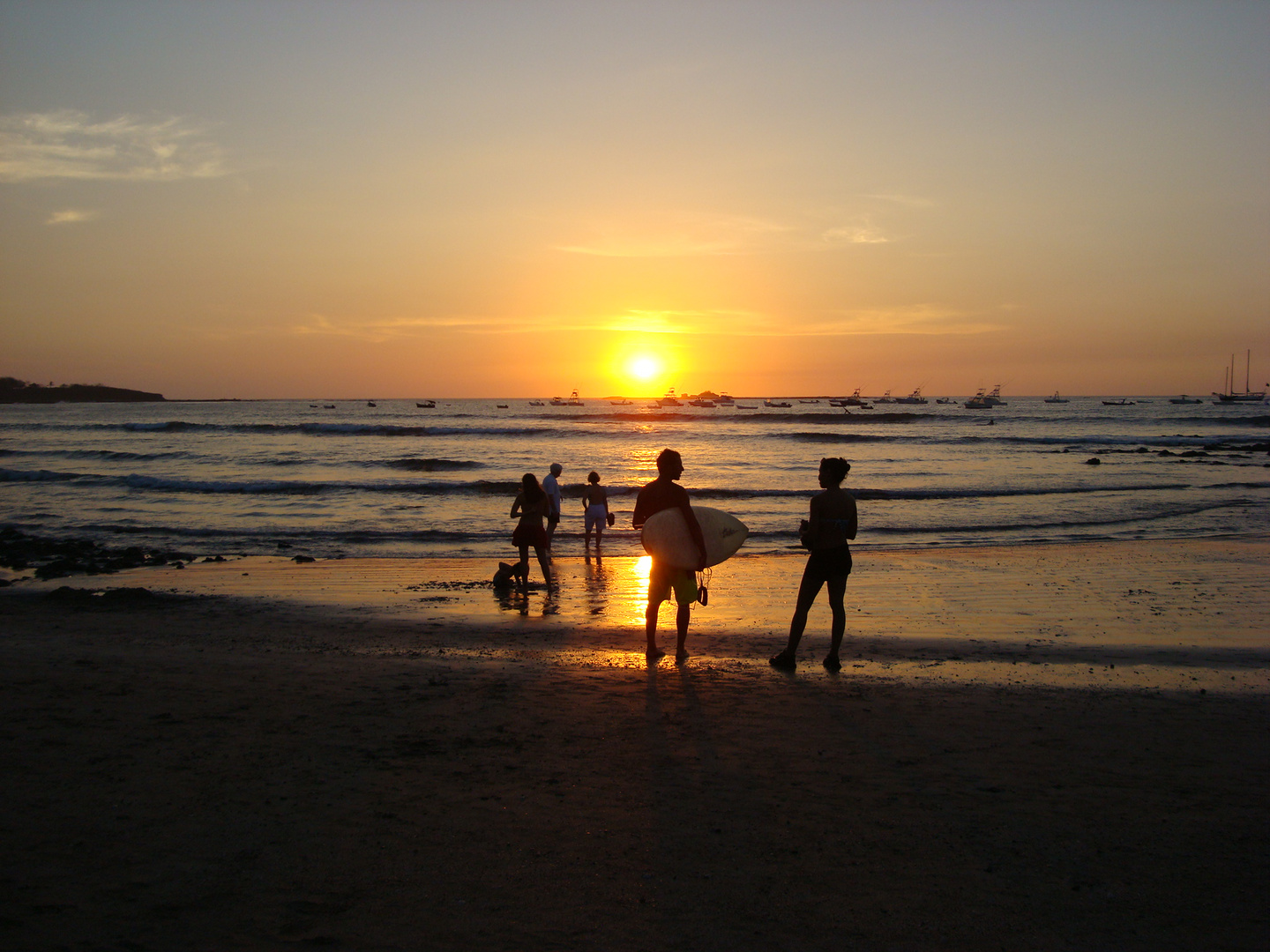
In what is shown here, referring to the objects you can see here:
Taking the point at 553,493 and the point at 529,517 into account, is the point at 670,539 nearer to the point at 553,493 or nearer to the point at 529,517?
the point at 529,517

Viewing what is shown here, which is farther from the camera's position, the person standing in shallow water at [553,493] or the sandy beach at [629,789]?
the person standing in shallow water at [553,493]

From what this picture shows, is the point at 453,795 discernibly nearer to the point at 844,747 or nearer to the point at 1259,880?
the point at 844,747

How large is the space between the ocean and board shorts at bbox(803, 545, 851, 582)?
866 cm

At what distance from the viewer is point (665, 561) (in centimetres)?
733

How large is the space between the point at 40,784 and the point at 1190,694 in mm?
7913

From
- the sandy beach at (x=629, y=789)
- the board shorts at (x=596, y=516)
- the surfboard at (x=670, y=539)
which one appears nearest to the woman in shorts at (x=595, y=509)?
the board shorts at (x=596, y=516)

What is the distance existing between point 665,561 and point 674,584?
0.25 meters

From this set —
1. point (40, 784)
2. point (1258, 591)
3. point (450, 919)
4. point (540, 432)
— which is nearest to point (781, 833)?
point (450, 919)

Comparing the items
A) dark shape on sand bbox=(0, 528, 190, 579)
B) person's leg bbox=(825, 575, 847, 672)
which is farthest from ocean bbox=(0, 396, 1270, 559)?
person's leg bbox=(825, 575, 847, 672)

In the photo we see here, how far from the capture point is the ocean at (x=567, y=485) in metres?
18.2

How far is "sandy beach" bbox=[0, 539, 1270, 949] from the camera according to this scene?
3.46 metres

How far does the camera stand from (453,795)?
459 cm

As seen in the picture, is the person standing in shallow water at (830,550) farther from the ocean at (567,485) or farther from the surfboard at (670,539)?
the ocean at (567,485)

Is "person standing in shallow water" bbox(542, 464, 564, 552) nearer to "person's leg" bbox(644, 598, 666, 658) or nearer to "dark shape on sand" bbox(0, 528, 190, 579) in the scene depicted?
"person's leg" bbox(644, 598, 666, 658)
